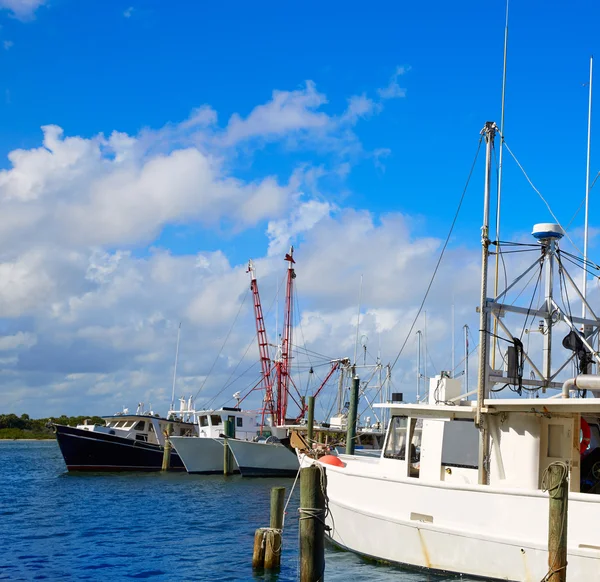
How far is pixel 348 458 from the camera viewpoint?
71.9ft

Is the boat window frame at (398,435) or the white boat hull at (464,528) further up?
the boat window frame at (398,435)

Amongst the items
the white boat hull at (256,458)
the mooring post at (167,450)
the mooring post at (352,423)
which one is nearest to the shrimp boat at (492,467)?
the mooring post at (352,423)

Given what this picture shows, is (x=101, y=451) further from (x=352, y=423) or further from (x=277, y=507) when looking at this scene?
(x=277, y=507)

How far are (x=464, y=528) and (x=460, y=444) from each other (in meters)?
1.94

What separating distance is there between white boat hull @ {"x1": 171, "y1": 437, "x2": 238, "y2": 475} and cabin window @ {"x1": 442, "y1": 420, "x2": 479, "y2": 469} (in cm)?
3105

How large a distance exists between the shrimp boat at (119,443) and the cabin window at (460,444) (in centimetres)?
3245

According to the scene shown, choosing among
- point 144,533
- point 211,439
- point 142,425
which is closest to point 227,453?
point 211,439

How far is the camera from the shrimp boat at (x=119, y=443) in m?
44.8

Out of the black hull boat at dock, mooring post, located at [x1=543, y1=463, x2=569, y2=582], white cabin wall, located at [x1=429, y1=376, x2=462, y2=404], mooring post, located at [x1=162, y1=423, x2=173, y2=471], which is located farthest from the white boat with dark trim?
mooring post, located at [x1=543, y1=463, x2=569, y2=582]

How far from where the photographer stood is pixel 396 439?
679 inches

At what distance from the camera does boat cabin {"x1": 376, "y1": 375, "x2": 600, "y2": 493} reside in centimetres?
1467

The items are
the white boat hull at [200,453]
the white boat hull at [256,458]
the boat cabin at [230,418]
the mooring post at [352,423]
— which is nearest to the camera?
the mooring post at [352,423]

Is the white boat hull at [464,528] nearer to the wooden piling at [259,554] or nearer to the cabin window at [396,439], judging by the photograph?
the cabin window at [396,439]

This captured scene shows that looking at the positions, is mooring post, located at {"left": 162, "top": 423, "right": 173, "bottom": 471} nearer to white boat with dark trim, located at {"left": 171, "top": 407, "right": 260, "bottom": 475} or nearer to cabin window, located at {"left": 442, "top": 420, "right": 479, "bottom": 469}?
white boat with dark trim, located at {"left": 171, "top": 407, "right": 260, "bottom": 475}
